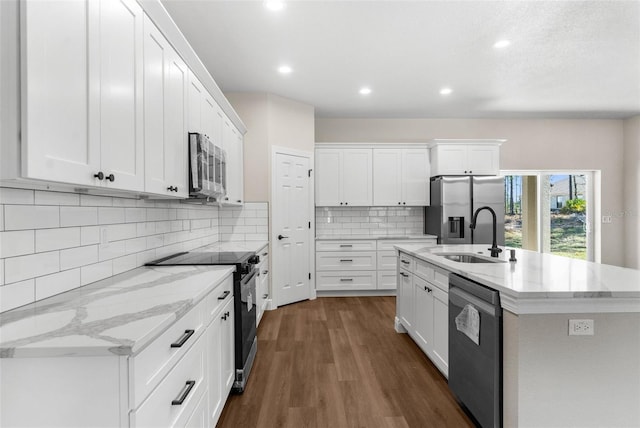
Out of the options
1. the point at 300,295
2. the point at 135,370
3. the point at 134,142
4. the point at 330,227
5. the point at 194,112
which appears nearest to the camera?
the point at 135,370

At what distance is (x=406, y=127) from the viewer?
18.7 feet

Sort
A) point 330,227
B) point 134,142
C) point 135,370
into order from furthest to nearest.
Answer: point 330,227
point 134,142
point 135,370

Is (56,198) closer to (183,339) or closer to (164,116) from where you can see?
(164,116)

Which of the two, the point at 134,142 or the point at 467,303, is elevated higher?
the point at 134,142

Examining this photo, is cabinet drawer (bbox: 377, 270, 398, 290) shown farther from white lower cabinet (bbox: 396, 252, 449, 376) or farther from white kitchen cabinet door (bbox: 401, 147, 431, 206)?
white lower cabinet (bbox: 396, 252, 449, 376)

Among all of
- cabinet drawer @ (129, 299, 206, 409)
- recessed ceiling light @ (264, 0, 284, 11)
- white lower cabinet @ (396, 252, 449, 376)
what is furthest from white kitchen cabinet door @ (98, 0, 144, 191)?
white lower cabinet @ (396, 252, 449, 376)

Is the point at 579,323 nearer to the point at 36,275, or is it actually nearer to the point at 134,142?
the point at 134,142

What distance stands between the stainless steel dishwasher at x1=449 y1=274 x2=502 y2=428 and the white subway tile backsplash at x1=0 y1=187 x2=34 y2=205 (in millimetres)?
2190

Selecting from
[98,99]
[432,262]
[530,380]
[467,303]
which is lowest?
[530,380]

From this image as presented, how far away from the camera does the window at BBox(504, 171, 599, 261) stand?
5.84m

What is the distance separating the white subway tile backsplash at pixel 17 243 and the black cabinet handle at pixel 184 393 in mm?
833

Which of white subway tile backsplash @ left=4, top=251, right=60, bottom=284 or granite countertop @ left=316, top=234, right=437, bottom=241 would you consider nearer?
white subway tile backsplash @ left=4, top=251, right=60, bottom=284

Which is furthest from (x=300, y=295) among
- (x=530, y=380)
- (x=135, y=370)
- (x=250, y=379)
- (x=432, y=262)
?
(x=135, y=370)

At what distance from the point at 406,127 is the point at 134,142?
4958 mm
